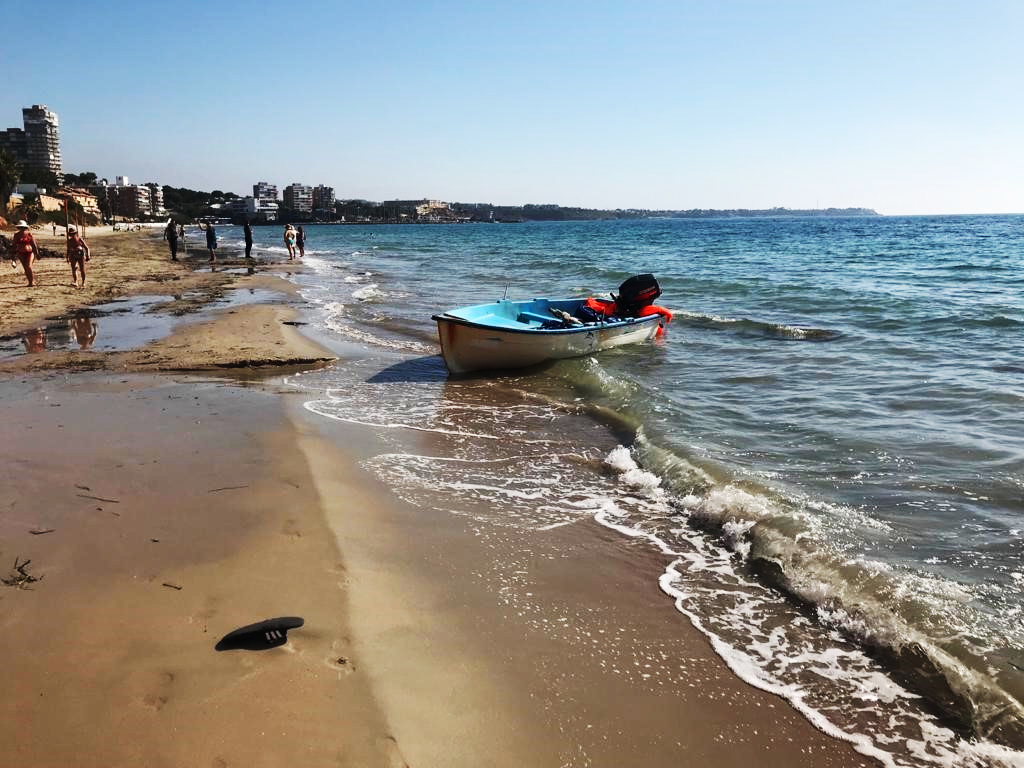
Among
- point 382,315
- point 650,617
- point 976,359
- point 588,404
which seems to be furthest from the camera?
point 382,315

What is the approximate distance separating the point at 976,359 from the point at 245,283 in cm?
1996

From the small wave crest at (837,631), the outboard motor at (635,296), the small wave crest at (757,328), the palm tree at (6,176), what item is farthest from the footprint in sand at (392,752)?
the palm tree at (6,176)

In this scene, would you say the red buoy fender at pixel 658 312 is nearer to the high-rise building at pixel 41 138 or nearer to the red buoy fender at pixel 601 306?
the red buoy fender at pixel 601 306

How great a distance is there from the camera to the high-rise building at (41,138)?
16175cm

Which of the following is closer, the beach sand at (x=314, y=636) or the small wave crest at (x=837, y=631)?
the beach sand at (x=314, y=636)

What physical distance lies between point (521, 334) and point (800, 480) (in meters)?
5.72

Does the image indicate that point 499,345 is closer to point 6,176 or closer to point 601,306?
point 601,306

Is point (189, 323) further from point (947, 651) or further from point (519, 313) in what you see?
point (947, 651)

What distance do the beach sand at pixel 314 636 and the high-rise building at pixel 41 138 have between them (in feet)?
632

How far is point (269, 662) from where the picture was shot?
3.23 m

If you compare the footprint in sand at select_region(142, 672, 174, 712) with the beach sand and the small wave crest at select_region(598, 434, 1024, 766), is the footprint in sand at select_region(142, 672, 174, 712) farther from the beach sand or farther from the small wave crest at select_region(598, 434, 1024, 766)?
the small wave crest at select_region(598, 434, 1024, 766)

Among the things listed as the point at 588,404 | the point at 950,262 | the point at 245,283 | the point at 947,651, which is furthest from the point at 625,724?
the point at 950,262

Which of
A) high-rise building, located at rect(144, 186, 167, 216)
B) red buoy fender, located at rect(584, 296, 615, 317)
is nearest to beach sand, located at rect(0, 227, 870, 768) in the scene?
red buoy fender, located at rect(584, 296, 615, 317)

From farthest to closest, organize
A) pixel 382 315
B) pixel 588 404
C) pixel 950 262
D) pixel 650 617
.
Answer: pixel 950 262 → pixel 382 315 → pixel 588 404 → pixel 650 617
